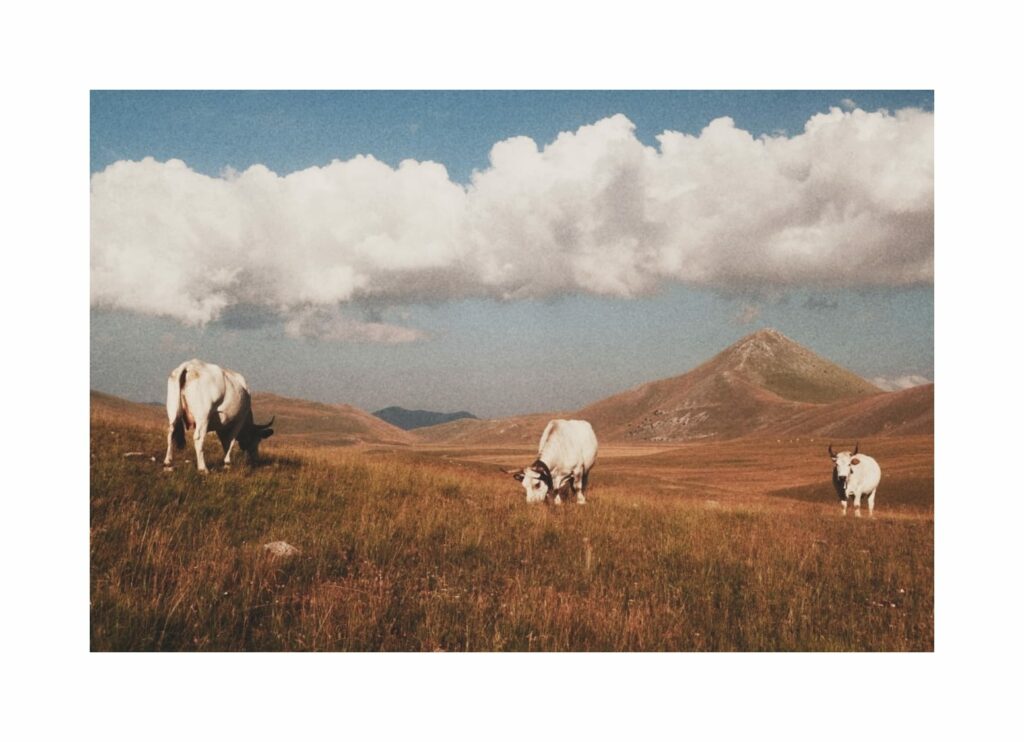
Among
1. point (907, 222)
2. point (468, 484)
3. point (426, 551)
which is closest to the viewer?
point (426, 551)

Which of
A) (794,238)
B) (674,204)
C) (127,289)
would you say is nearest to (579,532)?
(674,204)

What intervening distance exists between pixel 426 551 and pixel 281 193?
615 cm

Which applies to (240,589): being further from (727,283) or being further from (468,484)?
(727,283)

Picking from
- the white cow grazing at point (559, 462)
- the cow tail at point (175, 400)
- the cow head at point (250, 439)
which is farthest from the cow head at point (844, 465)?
the cow tail at point (175, 400)

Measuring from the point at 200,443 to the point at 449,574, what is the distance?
508 centimetres

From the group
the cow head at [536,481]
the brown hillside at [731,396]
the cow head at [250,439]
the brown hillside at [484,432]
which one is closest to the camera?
the cow head at [250,439]

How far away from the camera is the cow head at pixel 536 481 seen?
11.2 metres

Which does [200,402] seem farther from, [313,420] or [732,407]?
[732,407]

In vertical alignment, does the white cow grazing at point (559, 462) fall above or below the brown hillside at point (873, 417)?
above

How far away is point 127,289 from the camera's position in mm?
8633

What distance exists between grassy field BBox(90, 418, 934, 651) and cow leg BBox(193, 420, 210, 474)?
0.22 metres

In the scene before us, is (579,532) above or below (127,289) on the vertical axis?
below

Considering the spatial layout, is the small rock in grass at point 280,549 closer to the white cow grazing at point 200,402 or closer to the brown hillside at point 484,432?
the white cow grazing at point 200,402

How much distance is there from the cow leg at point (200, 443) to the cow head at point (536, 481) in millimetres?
5361
